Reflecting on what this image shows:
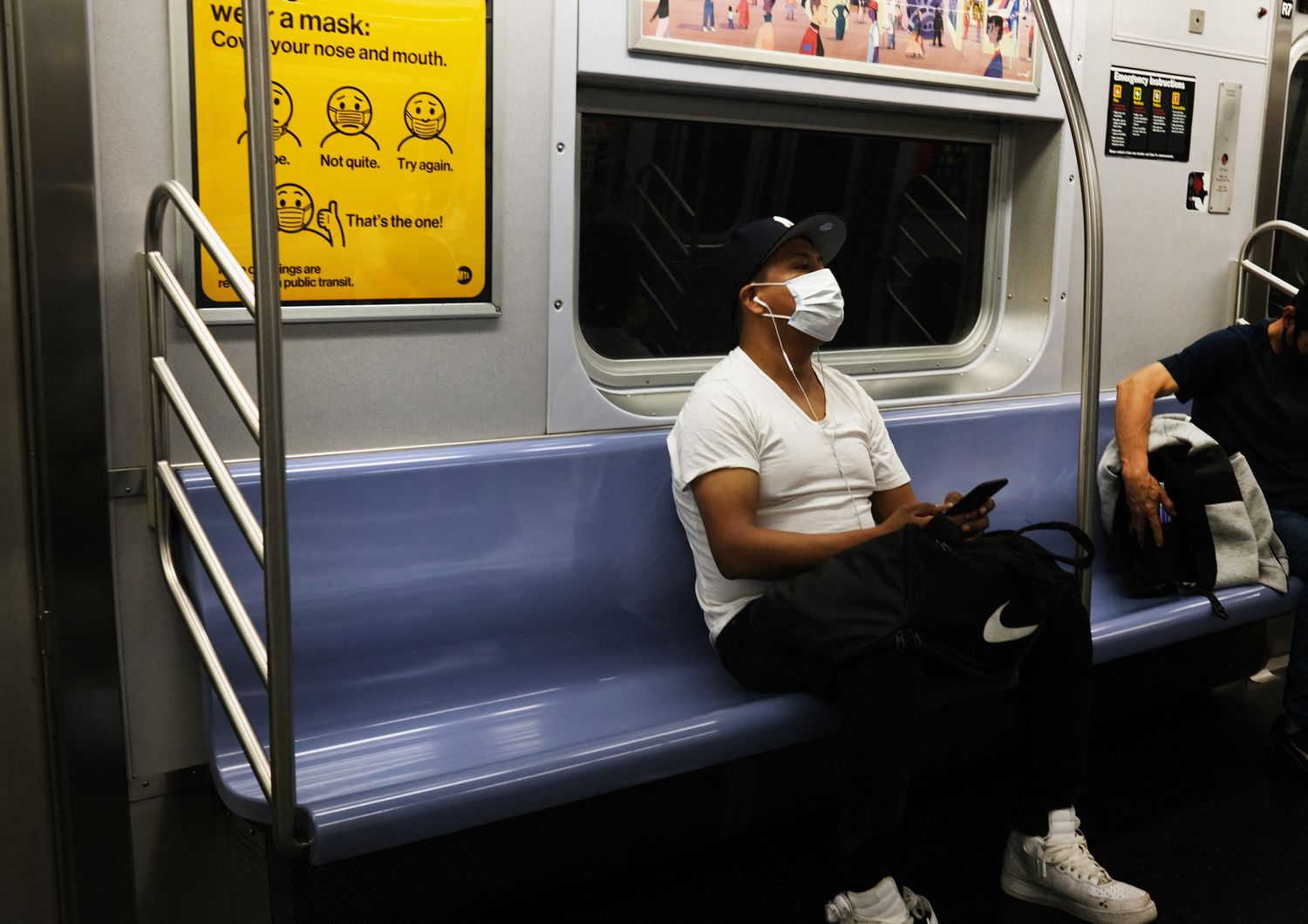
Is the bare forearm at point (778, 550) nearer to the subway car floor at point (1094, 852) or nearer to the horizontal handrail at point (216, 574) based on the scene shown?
the subway car floor at point (1094, 852)

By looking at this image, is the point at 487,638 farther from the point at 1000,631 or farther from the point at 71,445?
the point at 1000,631

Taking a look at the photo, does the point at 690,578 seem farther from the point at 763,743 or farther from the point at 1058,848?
the point at 1058,848

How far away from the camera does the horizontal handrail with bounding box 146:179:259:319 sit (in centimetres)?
177

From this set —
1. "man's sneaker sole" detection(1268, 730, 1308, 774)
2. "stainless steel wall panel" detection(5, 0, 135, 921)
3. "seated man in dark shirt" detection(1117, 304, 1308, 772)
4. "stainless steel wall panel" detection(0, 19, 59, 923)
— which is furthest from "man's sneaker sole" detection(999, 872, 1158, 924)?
"stainless steel wall panel" detection(0, 19, 59, 923)

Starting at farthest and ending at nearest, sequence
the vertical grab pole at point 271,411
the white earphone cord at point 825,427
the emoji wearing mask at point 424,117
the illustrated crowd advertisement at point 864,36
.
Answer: the illustrated crowd advertisement at point 864,36 < the white earphone cord at point 825,427 < the emoji wearing mask at point 424,117 < the vertical grab pole at point 271,411

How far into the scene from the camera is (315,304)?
2.63 metres

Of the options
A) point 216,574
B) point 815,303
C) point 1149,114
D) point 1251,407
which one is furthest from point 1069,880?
point 1149,114

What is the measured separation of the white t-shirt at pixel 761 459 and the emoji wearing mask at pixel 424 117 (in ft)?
2.69

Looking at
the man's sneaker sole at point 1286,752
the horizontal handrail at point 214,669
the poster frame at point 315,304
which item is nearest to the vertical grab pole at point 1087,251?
the man's sneaker sole at point 1286,752

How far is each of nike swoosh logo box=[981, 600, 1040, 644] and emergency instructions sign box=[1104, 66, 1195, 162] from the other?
2.07 m

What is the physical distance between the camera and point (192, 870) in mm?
2631

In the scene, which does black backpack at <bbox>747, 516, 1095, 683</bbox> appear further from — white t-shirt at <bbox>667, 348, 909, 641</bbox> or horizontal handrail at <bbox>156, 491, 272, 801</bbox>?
horizontal handrail at <bbox>156, 491, 272, 801</bbox>

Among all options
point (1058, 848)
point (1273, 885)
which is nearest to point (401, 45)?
point (1058, 848)

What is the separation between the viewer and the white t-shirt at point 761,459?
263 cm
